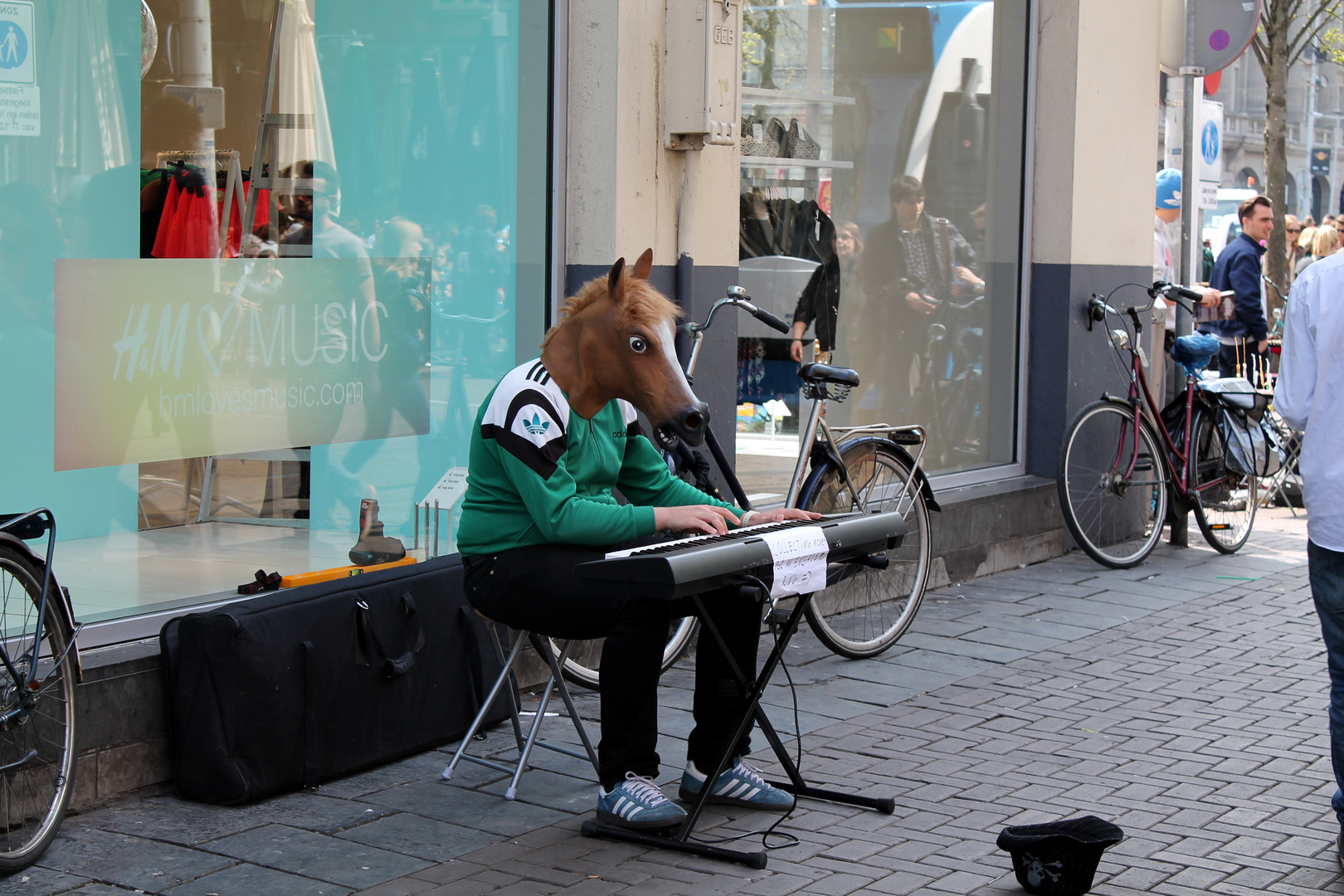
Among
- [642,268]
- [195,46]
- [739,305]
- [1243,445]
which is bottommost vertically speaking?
[1243,445]

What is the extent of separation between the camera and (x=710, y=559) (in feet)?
12.9

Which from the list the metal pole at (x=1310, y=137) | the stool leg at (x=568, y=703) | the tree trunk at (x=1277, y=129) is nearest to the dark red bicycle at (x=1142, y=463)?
the stool leg at (x=568, y=703)

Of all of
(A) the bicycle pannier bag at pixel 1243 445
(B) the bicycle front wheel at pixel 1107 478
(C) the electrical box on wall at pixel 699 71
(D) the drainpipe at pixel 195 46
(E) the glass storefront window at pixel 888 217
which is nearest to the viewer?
(D) the drainpipe at pixel 195 46

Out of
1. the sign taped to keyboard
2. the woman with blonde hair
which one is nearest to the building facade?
the sign taped to keyboard

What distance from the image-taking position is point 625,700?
4320 millimetres

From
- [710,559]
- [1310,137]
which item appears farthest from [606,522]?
[1310,137]

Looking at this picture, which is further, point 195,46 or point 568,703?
point 195,46

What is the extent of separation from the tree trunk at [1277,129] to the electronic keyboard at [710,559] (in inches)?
637

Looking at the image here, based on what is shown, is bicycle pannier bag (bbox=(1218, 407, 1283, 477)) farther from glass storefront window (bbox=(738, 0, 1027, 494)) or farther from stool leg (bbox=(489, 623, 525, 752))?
stool leg (bbox=(489, 623, 525, 752))

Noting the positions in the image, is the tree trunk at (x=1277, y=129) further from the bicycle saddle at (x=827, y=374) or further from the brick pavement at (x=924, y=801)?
the bicycle saddle at (x=827, y=374)

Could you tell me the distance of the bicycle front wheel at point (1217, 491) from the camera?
9133 millimetres

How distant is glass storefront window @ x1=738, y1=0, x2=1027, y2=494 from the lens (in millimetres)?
7805

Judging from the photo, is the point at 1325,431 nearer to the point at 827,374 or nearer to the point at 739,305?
the point at 827,374

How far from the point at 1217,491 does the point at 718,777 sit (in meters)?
5.84
